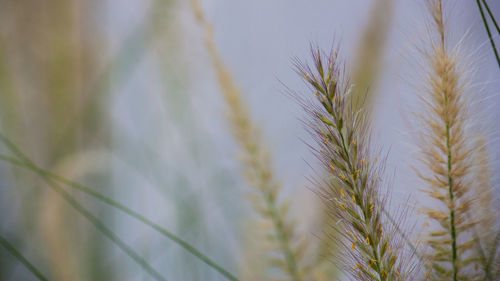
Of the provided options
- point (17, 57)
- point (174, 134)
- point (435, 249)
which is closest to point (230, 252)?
point (174, 134)

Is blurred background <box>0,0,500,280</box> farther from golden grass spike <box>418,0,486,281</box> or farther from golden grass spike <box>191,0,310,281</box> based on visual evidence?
golden grass spike <box>418,0,486,281</box>

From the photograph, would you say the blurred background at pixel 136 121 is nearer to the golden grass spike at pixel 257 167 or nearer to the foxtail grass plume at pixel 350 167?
the golden grass spike at pixel 257 167

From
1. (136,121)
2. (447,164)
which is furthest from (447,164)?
(136,121)

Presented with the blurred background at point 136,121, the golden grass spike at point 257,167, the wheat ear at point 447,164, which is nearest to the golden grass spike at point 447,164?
the wheat ear at point 447,164

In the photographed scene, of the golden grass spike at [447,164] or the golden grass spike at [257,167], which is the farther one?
the golden grass spike at [257,167]

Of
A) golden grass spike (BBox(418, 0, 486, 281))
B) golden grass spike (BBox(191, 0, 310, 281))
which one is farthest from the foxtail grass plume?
golden grass spike (BBox(191, 0, 310, 281))

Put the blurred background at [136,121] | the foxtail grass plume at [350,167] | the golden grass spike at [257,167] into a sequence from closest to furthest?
the foxtail grass plume at [350,167] < the golden grass spike at [257,167] < the blurred background at [136,121]

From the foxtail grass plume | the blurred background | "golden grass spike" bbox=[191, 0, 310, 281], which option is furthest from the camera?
the blurred background
